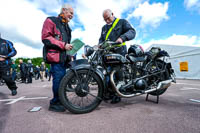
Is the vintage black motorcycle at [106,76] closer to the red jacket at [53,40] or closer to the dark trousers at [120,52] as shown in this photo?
the dark trousers at [120,52]

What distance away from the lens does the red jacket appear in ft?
5.73

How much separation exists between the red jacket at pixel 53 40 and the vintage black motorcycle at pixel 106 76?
295 mm

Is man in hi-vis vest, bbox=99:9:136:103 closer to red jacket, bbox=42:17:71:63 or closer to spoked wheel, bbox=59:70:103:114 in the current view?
spoked wheel, bbox=59:70:103:114

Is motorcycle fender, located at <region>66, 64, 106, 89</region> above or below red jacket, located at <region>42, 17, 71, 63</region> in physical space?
below

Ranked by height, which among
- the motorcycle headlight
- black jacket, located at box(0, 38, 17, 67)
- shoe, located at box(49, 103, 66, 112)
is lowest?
shoe, located at box(49, 103, 66, 112)

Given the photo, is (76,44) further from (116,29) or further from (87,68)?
(116,29)

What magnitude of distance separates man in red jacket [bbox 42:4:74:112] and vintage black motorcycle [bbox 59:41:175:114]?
0.83 feet

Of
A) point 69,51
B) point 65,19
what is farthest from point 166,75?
point 65,19

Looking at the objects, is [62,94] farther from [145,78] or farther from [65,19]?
[145,78]

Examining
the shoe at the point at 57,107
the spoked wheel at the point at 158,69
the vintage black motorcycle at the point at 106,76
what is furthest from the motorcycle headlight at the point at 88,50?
the spoked wheel at the point at 158,69

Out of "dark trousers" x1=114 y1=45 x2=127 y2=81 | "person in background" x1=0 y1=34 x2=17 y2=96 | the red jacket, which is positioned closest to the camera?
the red jacket

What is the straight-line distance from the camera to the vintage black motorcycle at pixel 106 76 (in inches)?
67.5

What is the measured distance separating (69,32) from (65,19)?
0.26m

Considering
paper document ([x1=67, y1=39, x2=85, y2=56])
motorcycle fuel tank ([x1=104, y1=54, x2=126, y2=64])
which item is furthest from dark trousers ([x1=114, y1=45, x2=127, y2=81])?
paper document ([x1=67, y1=39, x2=85, y2=56])
